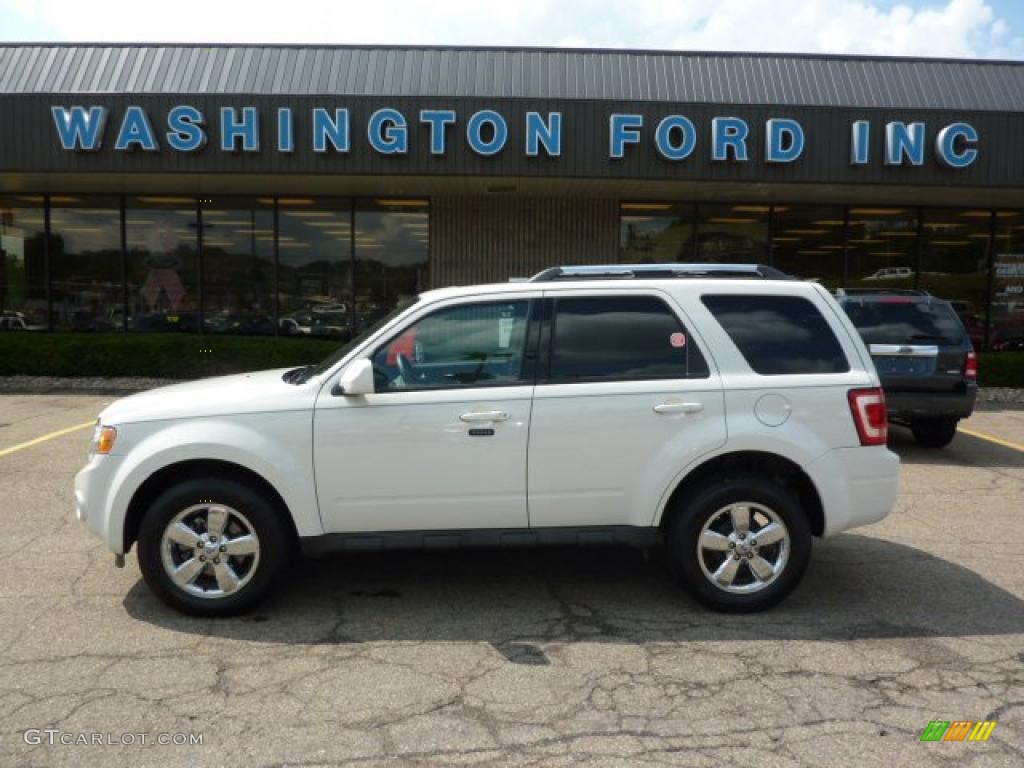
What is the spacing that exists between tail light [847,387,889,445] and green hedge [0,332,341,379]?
1117 centimetres

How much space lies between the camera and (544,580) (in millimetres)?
5051

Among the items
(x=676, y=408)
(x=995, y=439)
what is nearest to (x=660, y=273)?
(x=676, y=408)

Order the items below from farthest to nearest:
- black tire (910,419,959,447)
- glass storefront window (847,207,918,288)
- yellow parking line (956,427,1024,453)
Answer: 1. glass storefront window (847,207,918,288)
2. yellow parking line (956,427,1024,453)
3. black tire (910,419,959,447)

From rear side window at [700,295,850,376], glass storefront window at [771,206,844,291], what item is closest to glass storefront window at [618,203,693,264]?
glass storefront window at [771,206,844,291]

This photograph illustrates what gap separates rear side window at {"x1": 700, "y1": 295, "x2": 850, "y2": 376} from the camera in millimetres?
4582

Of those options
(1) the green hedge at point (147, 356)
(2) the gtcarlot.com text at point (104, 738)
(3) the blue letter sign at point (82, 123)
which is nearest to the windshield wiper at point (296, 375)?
(2) the gtcarlot.com text at point (104, 738)

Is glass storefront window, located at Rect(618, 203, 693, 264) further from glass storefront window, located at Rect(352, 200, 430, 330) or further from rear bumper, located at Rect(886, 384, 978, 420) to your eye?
rear bumper, located at Rect(886, 384, 978, 420)

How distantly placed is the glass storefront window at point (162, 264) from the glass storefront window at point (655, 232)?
8.29m

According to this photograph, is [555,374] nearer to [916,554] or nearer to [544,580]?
[544,580]

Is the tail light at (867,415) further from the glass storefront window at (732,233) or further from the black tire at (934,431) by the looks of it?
the glass storefront window at (732,233)

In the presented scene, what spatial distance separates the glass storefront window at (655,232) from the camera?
16312 mm

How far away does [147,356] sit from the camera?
14.4 metres

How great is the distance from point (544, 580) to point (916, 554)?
255 centimetres

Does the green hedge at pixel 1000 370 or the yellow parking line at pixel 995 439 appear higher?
the green hedge at pixel 1000 370
